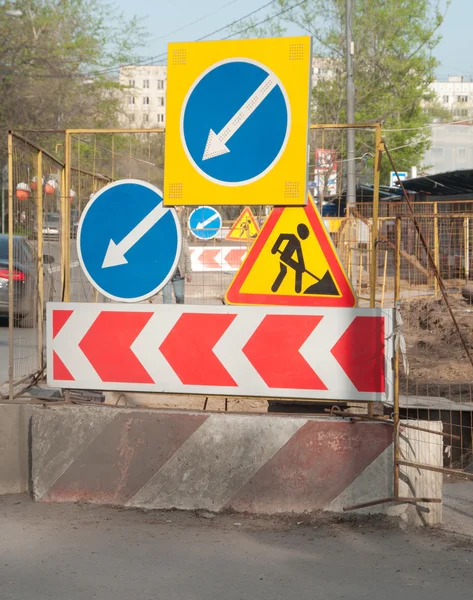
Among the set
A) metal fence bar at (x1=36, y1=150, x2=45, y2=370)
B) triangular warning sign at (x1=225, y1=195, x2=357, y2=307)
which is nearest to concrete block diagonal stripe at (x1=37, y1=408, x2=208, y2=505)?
triangular warning sign at (x1=225, y1=195, x2=357, y2=307)

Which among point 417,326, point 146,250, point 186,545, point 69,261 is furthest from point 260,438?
point 417,326

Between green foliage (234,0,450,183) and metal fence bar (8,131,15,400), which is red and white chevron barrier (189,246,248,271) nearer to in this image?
metal fence bar (8,131,15,400)

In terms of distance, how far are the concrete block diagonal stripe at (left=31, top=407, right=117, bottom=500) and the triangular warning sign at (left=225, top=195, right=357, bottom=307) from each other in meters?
1.25

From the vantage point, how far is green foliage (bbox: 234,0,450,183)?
40.8m

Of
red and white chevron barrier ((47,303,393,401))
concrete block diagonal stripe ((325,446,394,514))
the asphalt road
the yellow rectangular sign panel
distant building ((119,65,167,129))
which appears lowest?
the asphalt road

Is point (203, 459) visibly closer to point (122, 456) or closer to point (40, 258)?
point (122, 456)

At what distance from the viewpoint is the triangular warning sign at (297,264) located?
5.43 metres

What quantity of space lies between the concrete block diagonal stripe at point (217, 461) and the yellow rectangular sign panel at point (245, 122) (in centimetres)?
132

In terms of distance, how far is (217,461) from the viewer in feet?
17.6

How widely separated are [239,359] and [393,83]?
44665 mm

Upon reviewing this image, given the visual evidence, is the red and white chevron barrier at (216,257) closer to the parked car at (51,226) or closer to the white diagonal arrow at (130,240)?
the parked car at (51,226)

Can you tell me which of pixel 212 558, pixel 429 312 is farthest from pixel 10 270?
pixel 429 312

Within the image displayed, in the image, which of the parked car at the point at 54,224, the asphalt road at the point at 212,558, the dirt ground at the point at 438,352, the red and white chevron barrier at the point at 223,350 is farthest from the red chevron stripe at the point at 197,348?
the dirt ground at the point at 438,352

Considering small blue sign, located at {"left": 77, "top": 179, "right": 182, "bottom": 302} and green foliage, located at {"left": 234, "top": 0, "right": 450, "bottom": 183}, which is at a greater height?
green foliage, located at {"left": 234, "top": 0, "right": 450, "bottom": 183}
